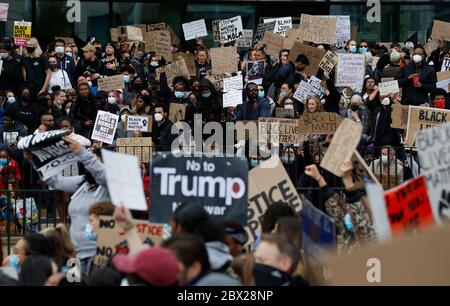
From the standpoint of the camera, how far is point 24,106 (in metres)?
18.7

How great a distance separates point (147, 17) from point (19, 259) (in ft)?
61.3

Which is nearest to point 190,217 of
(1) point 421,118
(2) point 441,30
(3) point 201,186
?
(3) point 201,186

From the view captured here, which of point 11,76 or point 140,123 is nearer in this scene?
point 140,123

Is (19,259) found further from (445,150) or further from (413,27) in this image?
(413,27)

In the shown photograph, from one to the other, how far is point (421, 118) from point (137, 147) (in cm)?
339

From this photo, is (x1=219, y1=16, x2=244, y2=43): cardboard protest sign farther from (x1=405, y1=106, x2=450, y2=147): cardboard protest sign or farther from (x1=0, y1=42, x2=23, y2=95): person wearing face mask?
(x1=405, y1=106, x2=450, y2=147): cardboard protest sign

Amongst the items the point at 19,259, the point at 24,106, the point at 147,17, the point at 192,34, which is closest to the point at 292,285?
the point at 19,259

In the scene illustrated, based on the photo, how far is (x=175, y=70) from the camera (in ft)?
69.0

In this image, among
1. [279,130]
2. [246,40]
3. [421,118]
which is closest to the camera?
[421,118]

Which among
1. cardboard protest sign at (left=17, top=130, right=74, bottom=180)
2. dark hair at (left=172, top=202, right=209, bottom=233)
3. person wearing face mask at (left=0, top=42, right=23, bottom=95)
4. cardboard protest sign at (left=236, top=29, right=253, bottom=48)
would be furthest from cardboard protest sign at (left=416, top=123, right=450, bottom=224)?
cardboard protest sign at (left=236, top=29, right=253, bottom=48)

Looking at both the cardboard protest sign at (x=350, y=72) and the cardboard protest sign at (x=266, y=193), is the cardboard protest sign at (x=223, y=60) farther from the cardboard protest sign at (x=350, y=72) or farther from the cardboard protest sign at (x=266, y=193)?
the cardboard protest sign at (x=266, y=193)

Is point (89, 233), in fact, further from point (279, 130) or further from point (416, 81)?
point (416, 81)

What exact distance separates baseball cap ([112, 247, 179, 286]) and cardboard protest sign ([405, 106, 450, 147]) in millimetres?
9190

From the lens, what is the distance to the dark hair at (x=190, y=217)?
8039 millimetres
